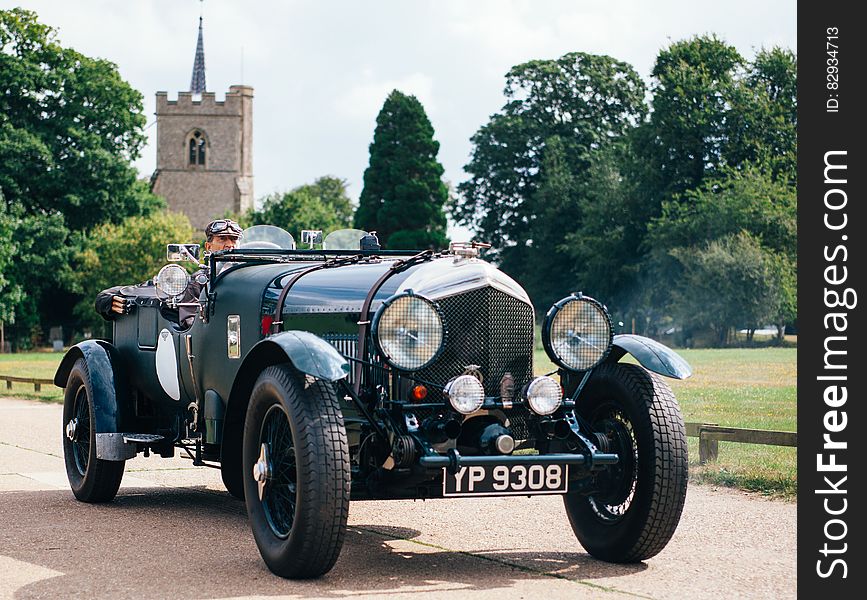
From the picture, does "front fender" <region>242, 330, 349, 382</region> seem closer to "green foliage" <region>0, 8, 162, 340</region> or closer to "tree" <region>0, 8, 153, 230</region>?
"green foliage" <region>0, 8, 162, 340</region>

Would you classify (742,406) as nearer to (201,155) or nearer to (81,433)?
(81,433)

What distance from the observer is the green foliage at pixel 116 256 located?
57719 millimetres

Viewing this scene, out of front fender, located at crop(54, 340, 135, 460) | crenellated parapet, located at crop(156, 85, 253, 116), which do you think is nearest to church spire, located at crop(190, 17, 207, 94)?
crenellated parapet, located at crop(156, 85, 253, 116)

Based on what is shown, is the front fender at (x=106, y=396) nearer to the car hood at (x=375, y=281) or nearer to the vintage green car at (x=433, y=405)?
the vintage green car at (x=433, y=405)

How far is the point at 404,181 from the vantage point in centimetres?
6944

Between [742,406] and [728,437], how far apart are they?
781cm

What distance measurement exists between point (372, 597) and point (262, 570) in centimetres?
89

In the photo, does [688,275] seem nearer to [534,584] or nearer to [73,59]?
[73,59]

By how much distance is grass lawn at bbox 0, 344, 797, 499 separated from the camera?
1036cm

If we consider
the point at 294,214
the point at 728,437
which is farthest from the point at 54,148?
the point at 728,437

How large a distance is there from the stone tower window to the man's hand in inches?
3267

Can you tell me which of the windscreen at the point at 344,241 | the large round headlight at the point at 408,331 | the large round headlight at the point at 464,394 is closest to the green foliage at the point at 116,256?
the windscreen at the point at 344,241
